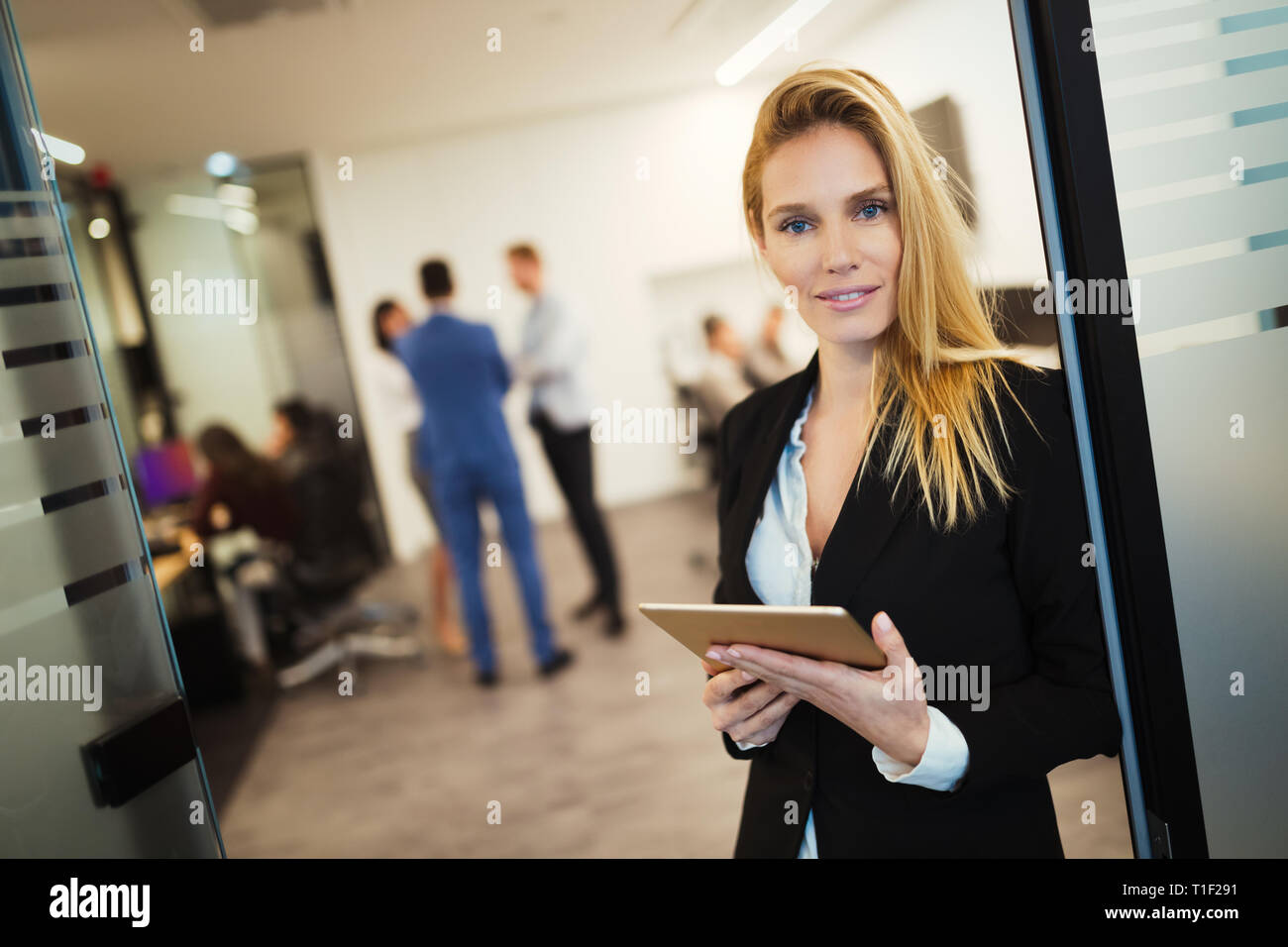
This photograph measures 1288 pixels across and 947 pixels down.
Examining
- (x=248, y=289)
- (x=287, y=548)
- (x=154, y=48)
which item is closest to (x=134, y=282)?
(x=248, y=289)

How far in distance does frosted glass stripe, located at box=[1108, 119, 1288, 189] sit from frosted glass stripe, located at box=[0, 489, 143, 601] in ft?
4.62

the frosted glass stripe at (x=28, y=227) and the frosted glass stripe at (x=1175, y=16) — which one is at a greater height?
the frosted glass stripe at (x=28, y=227)

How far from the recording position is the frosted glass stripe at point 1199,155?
3.54 ft

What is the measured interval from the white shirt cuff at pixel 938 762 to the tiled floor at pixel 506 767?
1237 millimetres

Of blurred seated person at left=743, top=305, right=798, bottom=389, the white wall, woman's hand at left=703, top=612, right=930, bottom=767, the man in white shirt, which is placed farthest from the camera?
the white wall

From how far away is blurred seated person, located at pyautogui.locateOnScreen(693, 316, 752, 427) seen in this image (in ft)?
16.5

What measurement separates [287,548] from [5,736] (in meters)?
3.14

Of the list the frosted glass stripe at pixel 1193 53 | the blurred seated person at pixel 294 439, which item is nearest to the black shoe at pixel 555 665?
the blurred seated person at pixel 294 439

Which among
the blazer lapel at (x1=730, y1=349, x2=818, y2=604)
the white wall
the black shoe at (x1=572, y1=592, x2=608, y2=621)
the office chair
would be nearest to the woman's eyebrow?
the blazer lapel at (x1=730, y1=349, x2=818, y2=604)

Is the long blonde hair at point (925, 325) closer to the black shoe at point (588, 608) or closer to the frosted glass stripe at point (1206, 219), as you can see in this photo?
the frosted glass stripe at point (1206, 219)

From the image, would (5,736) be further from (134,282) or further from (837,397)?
(134,282)

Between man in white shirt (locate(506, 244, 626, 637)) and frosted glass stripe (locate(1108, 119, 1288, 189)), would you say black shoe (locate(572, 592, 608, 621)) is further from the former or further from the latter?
frosted glass stripe (locate(1108, 119, 1288, 189))

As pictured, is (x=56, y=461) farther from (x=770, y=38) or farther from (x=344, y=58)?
(x=344, y=58)

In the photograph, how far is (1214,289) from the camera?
3.65 feet
